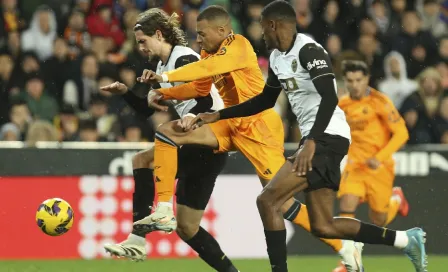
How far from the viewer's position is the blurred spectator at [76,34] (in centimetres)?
1534

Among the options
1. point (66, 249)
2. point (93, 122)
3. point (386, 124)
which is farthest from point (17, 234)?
point (386, 124)

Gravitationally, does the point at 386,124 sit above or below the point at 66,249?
above

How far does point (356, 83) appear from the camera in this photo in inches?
468

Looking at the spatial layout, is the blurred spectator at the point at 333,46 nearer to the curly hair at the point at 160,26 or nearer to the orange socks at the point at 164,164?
the curly hair at the point at 160,26

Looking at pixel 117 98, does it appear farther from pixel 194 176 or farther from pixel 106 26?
pixel 194 176

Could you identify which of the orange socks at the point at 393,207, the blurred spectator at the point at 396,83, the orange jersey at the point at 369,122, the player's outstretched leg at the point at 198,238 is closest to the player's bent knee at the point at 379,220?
the orange socks at the point at 393,207

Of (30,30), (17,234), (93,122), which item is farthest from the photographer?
(30,30)

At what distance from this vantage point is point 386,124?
1197 cm

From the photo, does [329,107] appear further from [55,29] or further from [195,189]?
[55,29]

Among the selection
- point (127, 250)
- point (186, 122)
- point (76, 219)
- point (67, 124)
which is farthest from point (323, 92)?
point (67, 124)

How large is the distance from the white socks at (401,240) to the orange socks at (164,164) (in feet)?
6.02

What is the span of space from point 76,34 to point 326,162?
25.2 ft

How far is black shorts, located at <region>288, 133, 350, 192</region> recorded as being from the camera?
329 inches

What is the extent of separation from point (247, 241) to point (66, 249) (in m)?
2.03
